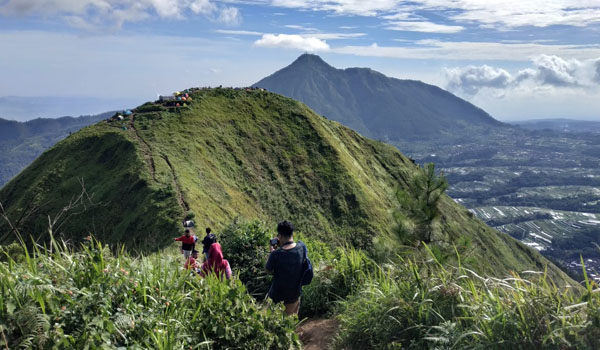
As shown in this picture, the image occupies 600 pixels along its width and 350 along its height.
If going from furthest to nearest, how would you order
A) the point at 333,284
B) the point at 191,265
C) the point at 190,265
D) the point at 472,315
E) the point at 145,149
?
1. the point at 145,149
2. the point at 333,284
3. the point at 191,265
4. the point at 190,265
5. the point at 472,315

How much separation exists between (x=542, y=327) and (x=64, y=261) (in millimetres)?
7261

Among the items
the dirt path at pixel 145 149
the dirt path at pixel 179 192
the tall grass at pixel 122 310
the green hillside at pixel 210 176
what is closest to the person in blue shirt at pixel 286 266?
the tall grass at pixel 122 310

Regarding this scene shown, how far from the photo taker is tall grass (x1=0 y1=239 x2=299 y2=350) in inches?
181

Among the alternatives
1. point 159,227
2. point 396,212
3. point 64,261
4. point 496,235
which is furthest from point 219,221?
point 496,235

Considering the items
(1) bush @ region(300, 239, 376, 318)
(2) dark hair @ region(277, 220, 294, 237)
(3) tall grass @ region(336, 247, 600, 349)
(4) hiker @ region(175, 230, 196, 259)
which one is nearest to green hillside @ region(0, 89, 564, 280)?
(4) hiker @ region(175, 230, 196, 259)

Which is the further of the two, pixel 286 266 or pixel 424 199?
pixel 424 199

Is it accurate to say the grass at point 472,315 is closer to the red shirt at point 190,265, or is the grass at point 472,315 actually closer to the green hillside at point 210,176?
the red shirt at point 190,265

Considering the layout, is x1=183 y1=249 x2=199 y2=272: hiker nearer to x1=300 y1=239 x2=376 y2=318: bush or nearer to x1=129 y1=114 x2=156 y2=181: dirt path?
x1=300 y1=239 x2=376 y2=318: bush

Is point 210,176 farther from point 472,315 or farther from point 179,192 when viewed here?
point 472,315

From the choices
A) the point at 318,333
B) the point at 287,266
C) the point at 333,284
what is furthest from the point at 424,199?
the point at 287,266

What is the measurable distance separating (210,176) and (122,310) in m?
47.3

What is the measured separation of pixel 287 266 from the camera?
8102 millimetres

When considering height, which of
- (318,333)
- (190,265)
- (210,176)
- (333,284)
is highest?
(190,265)

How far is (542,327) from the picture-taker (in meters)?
5.13
